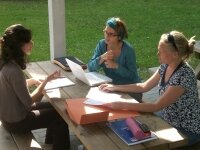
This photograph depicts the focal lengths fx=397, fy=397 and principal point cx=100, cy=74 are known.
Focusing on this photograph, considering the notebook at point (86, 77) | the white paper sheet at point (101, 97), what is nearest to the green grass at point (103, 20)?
the notebook at point (86, 77)

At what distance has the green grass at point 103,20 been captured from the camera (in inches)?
293

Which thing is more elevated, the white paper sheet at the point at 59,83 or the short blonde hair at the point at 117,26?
the short blonde hair at the point at 117,26

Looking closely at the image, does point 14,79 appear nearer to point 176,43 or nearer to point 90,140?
point 90,140

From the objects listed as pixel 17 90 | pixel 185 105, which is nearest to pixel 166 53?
pixel 185 105

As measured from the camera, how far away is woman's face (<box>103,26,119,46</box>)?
3805 mm

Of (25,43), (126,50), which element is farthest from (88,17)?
(25,43)

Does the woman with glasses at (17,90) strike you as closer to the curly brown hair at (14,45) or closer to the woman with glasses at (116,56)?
the curly brown hair at (14,45)

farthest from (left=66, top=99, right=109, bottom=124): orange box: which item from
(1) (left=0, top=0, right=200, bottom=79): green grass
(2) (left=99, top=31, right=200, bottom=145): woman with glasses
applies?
(1) (left=0, top=0, right=200, bottom=79): green grass

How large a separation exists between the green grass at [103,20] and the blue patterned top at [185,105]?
3230 mm

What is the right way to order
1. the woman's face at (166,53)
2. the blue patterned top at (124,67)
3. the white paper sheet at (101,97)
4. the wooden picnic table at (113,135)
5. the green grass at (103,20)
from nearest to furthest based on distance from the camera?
the wooden picnic table at (113,135), the white paper sheet at (101,97), the woman's face at (166,53), the blue patterned top at (124,67), the green grass at (103,20)

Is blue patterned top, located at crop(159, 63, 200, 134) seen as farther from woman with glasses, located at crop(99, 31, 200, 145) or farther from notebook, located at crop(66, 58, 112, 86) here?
notebook, located at crop(66, 58, 112, 86)

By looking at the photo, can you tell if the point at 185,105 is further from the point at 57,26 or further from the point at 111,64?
the point at 57,26

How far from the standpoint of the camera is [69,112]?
2.79m

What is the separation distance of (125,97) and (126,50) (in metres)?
0.87
